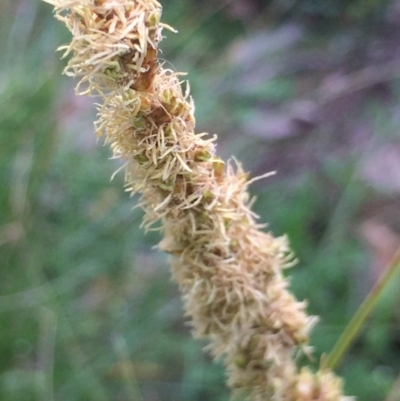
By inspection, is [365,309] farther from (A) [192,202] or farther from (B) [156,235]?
(B) [156,235]

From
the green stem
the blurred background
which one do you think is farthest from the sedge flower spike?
the blurred background

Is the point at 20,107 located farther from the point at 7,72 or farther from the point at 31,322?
the point at 31,322

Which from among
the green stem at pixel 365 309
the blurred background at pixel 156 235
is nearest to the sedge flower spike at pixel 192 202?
the green stem at pixel 365 309

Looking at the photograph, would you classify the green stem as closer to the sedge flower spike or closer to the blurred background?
the sedge flower spike

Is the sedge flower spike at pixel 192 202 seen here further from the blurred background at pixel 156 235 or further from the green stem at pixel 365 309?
the blurred background at pixel 156 235

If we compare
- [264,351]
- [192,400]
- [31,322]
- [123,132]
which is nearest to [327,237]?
[192,400]
